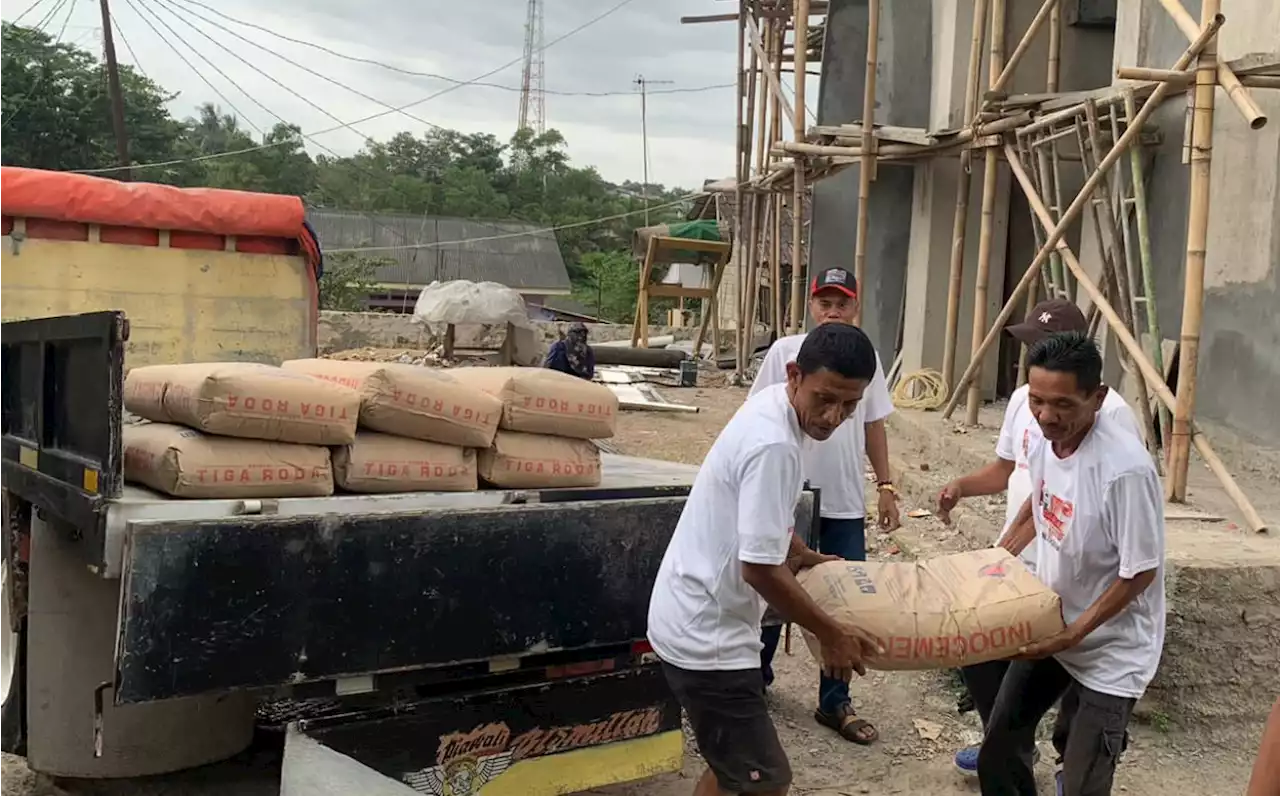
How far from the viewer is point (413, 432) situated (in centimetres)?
302

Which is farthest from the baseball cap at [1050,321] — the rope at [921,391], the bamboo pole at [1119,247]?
the rope at [921,391]

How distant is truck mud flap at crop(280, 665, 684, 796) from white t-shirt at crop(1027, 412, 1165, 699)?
1.21 metres

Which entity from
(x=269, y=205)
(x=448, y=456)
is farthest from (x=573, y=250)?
(x=448, y=456)

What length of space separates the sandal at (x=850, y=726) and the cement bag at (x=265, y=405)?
2.30 meters

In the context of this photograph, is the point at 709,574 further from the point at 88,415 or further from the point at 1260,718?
the point at 1260,718

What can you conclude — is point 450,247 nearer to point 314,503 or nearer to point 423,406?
point 423,406

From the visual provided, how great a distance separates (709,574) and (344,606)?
0.90 metres

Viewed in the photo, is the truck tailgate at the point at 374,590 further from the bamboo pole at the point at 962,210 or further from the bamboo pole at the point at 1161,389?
the bamboo pole at the point at 962,210

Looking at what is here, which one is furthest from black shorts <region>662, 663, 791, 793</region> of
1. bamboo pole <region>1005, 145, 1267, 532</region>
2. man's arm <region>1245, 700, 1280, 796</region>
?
bamboo pole <region>1005, 145, 1267, 532</region>

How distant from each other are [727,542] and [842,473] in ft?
5.70

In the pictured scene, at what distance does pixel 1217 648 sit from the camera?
→ 165 inches

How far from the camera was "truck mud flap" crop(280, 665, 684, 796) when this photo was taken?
262 centimetres

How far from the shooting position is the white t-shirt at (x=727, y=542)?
2342mm

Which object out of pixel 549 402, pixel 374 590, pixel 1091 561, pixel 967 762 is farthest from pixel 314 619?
pixel 967 762
